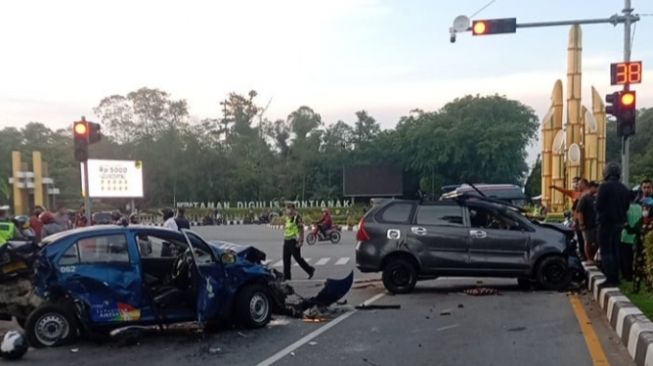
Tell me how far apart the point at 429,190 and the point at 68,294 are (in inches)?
2830

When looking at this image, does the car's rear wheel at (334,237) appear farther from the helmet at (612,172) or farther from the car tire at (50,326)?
the car tire at (50,326)

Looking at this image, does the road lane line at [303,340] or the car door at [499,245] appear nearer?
the road lane line at [303,340]

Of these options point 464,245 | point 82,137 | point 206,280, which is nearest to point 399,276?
point 464,245

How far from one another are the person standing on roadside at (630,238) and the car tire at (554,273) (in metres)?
0.98

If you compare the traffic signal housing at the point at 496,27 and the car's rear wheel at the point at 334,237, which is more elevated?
the traffic signal housing at the point at 496,27

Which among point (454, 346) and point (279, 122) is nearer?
point (454, 346)

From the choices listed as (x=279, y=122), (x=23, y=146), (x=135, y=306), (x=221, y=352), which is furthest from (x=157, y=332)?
(x=279, y=122)

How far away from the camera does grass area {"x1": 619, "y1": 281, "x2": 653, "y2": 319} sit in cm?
932

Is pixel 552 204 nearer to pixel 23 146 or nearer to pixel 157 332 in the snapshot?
pixel 157 332

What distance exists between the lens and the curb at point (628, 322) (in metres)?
7.35

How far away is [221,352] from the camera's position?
8.95m

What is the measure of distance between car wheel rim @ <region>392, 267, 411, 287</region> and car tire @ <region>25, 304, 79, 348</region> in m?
6.27

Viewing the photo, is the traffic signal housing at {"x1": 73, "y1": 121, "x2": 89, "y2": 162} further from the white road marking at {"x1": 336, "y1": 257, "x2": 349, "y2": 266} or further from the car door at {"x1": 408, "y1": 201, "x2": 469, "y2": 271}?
the white road marking at {"x1": 336, "y1": 257, "x2": 349, "y2": 266}

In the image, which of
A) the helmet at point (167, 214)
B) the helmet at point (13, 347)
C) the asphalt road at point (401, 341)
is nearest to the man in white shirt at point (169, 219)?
the helmet at point (167, 214)
